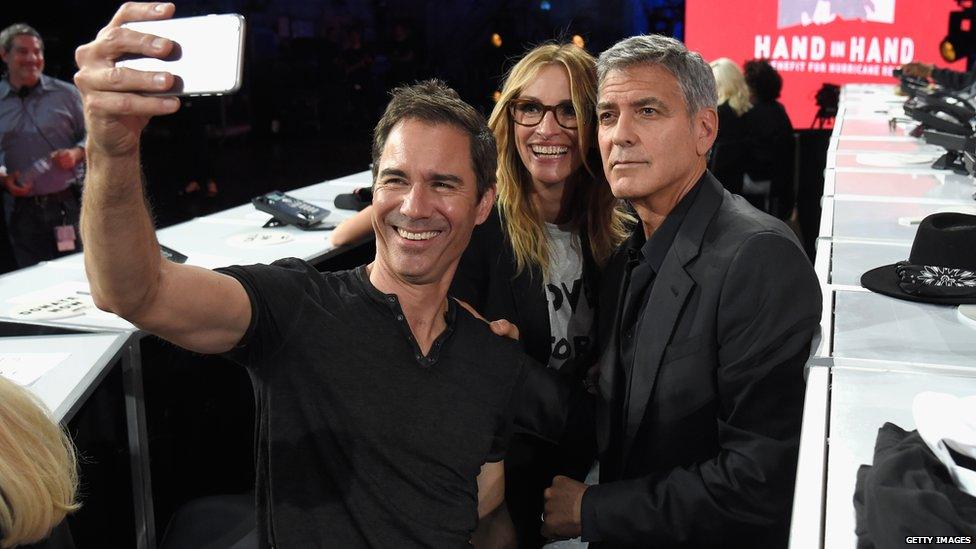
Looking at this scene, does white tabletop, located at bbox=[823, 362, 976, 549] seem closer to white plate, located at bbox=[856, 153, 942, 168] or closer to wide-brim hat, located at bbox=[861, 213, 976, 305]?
wide-brim hat, located at bbox=[861, 213, 976, 305]

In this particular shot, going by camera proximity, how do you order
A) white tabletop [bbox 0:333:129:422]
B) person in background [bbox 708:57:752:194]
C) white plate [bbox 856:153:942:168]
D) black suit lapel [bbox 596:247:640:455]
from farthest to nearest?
1. person in background [bbox 708:57:752:194]
2. white plate [bbox 856:153:942:168]
3. white tabletop [bbox 0:333:129:422]
4. black suit lapel [bbox 596:247:640:455]

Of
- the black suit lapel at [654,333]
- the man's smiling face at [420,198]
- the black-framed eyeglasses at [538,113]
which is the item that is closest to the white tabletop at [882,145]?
the black-framed eyeglasses at [538,113]

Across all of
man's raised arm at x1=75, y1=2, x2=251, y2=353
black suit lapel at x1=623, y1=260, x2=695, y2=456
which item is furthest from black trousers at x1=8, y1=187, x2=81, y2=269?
black suit lapel at x1=623, y1=260, x2=695, y2=456

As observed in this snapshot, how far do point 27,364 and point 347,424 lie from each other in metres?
1.11

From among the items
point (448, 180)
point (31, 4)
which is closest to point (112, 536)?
point (448, 180)

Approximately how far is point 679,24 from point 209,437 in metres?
11.1

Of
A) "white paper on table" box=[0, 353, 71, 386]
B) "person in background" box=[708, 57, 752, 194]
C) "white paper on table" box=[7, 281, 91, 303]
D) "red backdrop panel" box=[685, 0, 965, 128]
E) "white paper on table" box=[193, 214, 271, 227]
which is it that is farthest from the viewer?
"red backdrop panel" box=[685, 0, 965, 128]

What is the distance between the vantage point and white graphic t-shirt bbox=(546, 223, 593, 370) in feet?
6.98

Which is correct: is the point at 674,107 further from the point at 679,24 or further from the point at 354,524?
the point at 679,24

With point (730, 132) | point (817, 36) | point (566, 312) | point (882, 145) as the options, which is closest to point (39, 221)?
point (566, 312)

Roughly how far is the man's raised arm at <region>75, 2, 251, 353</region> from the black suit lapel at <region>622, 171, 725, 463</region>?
739 millimetres

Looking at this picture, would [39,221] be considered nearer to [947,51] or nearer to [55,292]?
[55,292]

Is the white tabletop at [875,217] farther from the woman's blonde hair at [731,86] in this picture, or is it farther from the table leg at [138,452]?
the woman's blonde hair at [731,86]

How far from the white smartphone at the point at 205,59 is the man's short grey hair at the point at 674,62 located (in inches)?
36.4
